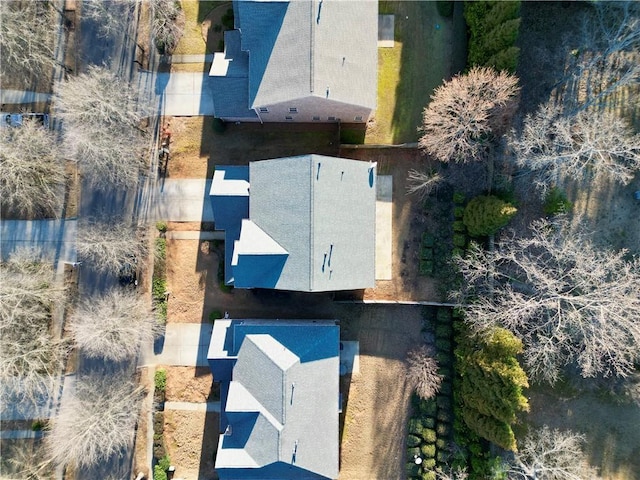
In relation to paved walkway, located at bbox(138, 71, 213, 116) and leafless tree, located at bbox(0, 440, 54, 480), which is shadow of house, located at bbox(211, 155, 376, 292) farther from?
leafless tree, located at bbox(0, 440, 54, 480)

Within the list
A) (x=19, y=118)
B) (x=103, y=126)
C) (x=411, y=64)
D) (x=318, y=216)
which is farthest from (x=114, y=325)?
(x=411, y=64)

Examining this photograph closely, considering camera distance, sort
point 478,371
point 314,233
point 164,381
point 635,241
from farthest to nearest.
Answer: point 164,381 → point 635,241 → point 478,371 → point 314,233

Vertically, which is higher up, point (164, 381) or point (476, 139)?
point (476, 139)

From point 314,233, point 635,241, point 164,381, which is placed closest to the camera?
point 314,233

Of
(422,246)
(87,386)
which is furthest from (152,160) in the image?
(422,246)

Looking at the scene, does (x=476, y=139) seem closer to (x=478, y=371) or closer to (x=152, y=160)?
(x=478, y=371)

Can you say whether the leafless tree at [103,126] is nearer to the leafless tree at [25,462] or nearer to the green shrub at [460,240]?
the leafless tree at [25,462]

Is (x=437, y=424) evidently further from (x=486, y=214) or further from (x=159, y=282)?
(x=159, y=282)
